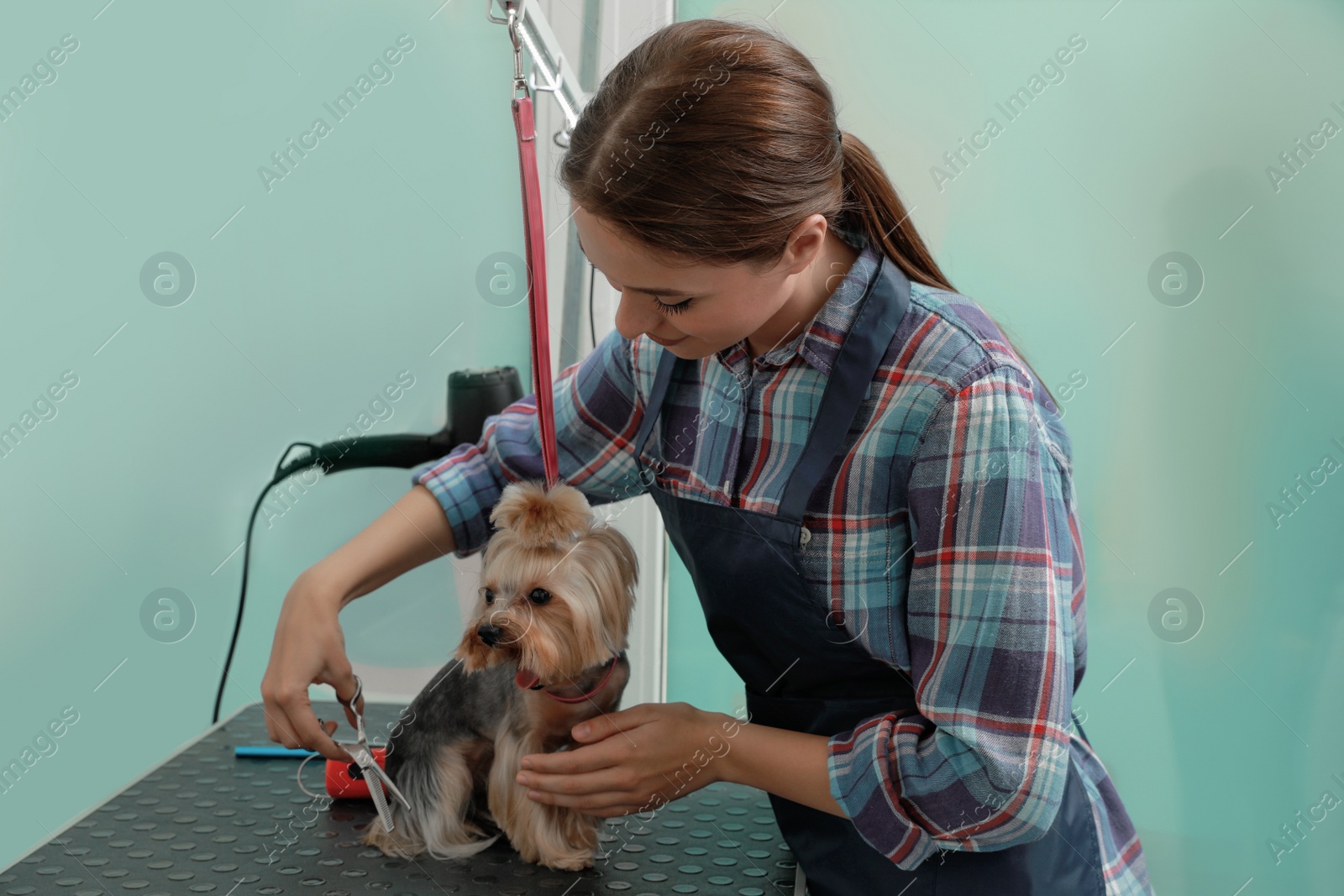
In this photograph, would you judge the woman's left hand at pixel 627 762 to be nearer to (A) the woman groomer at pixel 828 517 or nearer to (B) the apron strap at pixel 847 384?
(A) the woman groomer at pixel 828 517

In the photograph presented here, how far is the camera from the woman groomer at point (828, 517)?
31.1 inches

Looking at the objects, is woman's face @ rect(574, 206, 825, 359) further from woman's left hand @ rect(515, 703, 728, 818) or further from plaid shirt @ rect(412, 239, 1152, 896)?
woman's left hand @ rect(515, 703, 728, 818)

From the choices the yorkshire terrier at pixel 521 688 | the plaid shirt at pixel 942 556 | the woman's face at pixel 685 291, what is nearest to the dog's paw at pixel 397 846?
the yorkshire terrier at pixel 521 688

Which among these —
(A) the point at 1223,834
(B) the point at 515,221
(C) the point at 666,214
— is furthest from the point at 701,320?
(A) the point at 1223,834

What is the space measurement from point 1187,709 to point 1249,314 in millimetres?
723

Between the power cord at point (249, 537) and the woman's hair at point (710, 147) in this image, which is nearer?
the woman's hair at point (710, 147)

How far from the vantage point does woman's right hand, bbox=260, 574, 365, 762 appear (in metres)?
0.98

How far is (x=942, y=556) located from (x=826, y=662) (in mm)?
187

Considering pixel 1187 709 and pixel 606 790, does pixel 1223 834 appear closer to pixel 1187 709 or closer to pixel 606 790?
pixel 1187 709

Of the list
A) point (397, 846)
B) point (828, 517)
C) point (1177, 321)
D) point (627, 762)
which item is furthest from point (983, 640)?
point (1177, 321)

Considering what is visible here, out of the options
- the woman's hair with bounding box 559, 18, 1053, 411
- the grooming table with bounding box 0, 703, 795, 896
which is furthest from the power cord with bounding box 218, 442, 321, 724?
the woman's hair with bounding box 559, 18, 1053, 411

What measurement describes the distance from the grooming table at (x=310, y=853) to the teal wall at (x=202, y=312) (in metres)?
0.79

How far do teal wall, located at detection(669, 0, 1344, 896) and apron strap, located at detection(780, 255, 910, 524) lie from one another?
3.26 ft

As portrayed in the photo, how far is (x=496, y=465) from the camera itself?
1.16 metres
